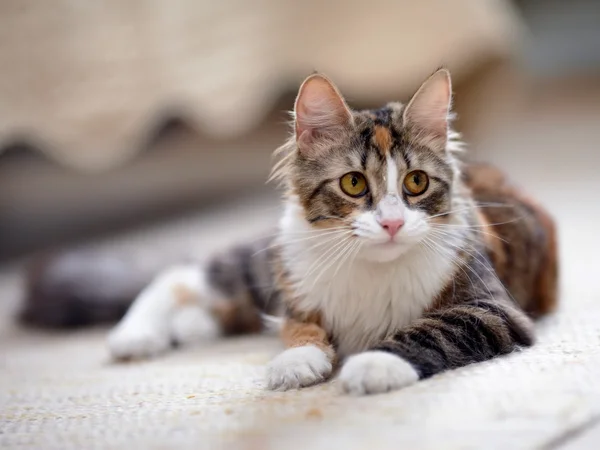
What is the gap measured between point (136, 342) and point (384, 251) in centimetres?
88

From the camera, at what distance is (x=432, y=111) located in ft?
5.66

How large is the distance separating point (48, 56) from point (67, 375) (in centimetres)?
143

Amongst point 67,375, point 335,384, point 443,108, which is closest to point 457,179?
point 443,108

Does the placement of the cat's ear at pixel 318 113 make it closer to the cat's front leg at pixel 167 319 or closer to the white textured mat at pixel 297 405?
the white textured mat at pixel 297 405

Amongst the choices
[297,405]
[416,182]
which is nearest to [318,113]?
[416,182]

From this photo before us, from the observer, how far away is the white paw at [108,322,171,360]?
2.09 m

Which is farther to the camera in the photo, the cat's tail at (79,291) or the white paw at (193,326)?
the cat's tail at (79,291)

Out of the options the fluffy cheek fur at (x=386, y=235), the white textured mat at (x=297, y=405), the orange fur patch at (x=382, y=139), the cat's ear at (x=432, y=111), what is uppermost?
the cat's ear at (x=432, y=111)

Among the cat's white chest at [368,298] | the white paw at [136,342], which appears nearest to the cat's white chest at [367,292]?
the cat's white chest at [368,298]

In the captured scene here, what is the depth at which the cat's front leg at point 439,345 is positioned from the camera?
1.36 m

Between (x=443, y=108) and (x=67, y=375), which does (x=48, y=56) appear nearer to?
(x=67, y=375)

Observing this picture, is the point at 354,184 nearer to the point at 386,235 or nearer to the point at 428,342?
the point at 386,235

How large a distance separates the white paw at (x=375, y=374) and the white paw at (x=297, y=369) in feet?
0.47

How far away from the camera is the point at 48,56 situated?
9.36 feet
